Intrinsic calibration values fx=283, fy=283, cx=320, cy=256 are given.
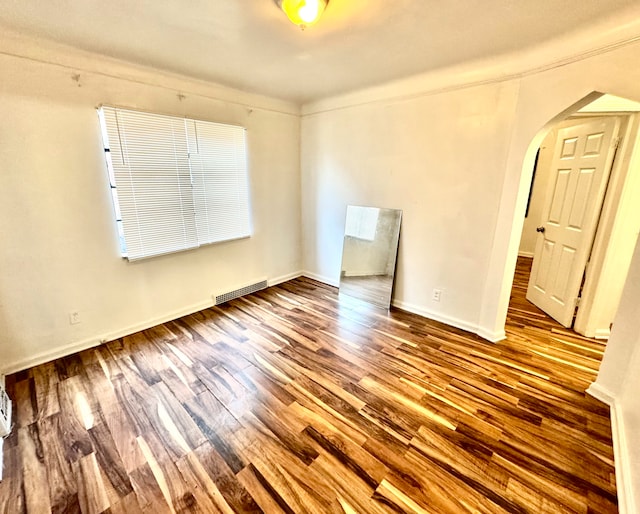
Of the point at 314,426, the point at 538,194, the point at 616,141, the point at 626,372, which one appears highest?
the point at 616,141

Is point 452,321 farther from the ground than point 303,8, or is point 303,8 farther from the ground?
point 303,8

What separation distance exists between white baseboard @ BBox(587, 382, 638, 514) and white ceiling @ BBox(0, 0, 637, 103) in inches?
90.6

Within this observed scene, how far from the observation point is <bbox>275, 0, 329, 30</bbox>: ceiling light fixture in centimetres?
142

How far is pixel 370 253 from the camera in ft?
11.1

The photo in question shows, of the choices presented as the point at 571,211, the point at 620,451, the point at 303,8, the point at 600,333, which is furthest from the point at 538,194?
the point at 303,8

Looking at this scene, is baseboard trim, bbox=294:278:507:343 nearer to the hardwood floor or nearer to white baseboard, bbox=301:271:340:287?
the hardwood floor

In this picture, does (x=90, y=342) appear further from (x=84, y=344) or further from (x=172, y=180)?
(x=172, y=180)

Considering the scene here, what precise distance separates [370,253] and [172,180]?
7.36 feet

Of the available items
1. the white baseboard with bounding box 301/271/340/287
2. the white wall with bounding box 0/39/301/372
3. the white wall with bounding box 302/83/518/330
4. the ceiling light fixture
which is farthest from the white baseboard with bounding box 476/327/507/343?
the white wall with bounding box 0/39/301/372

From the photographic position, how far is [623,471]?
1.37 metres

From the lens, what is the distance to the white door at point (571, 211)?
8.20 ft

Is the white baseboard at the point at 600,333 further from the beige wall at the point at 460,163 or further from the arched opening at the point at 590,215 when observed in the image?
the beige wall at the point at 460,163

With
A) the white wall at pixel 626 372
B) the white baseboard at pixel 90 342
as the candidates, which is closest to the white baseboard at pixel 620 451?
the white wall at pixel 626 372

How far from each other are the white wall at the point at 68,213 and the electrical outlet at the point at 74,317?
0.09 ft
